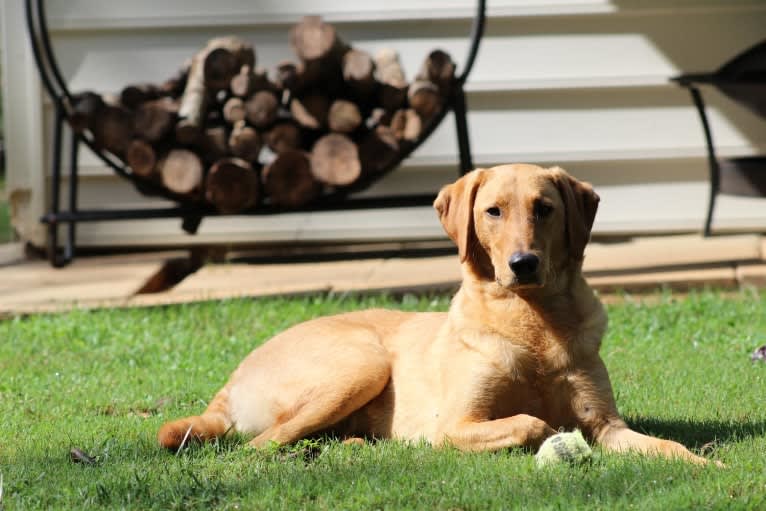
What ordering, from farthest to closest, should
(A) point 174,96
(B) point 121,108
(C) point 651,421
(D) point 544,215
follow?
(A) point 174,96 < (B) point 121,108 < (C) point 651,421 < (D) point 544,215

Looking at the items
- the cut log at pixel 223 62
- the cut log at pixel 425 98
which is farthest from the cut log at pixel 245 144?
the cut log at pixel 425 98

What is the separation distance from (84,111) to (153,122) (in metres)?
0.40

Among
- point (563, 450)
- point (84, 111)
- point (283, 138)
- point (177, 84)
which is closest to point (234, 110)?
point (283, 138)

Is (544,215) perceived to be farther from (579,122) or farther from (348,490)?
(579,122)

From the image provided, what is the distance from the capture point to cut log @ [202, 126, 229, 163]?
707 centimetres

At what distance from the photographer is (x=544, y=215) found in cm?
385

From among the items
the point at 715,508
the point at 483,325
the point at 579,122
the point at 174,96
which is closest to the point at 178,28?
the point at 174,96

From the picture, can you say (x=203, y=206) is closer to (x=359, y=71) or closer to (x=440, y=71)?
(x=359, y=71)

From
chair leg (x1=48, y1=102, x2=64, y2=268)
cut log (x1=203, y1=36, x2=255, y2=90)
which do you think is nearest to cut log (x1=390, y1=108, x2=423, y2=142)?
cut log (x1=203, y1=36, x2=255, y2=90)

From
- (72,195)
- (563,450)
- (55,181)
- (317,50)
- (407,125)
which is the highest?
(317,50)

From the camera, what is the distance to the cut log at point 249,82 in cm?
712

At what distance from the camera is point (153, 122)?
703cm

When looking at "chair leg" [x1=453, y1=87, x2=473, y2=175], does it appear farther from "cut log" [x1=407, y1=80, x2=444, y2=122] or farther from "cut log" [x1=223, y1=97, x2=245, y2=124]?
"cut log" [x1=223, y1=97, x2=245, y2=124]

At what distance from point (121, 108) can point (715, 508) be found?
4913 mm
